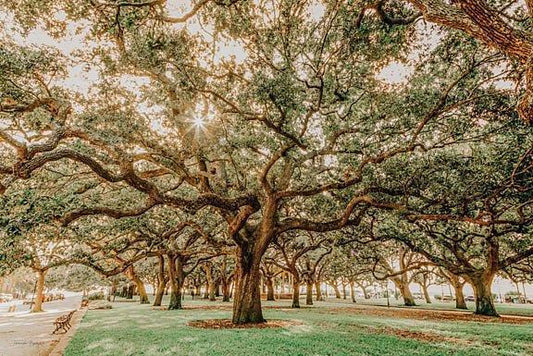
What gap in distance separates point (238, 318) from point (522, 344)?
8.71 meters

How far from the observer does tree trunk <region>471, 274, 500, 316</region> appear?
17688mm

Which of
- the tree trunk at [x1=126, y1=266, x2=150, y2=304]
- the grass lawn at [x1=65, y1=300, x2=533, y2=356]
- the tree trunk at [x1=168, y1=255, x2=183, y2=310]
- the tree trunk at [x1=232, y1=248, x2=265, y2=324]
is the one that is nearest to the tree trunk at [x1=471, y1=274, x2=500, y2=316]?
the grass lawn at [x1=65, y1=300, x2=533, y2=356]

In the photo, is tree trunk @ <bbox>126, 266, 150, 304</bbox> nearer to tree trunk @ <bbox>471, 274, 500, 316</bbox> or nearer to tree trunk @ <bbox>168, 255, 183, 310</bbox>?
tree trunk @ <bbox>168, 255, 183, 310</bbox>

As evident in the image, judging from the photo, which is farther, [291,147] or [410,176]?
[410,176]

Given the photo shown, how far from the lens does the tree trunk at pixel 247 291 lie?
38.7 feet

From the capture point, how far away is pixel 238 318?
38.7 ft

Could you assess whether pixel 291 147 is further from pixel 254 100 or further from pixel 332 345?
pixel 332 345

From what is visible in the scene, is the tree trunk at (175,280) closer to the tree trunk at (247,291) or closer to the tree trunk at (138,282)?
the tree trunk at (138,282)

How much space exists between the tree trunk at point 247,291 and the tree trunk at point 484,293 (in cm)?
1355

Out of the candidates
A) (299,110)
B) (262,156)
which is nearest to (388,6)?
(299,110)

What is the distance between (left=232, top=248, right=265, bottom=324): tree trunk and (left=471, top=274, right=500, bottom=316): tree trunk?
1355 centimetres

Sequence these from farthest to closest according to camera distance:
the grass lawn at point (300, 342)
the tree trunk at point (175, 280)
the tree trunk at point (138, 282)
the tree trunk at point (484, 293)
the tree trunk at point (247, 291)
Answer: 1. the tree trunk at point (138, 282)
2. the tree trunk at point (175, 280)
3. the tree trunk at point (484, 293)
4. the tree trunk at point (247, 291)
5. the grass lawn at point (300, 342)

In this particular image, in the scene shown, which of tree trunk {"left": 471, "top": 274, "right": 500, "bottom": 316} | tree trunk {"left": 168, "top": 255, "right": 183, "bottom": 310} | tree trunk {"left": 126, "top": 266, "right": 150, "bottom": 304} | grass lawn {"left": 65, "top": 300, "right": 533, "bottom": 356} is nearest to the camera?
grass lawn {"left": 65, "top": 300, "right": 533, "bottom": 356}

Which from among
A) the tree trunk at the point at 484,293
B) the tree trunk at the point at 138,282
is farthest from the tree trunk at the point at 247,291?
the tree trunk at the point at 138,282
